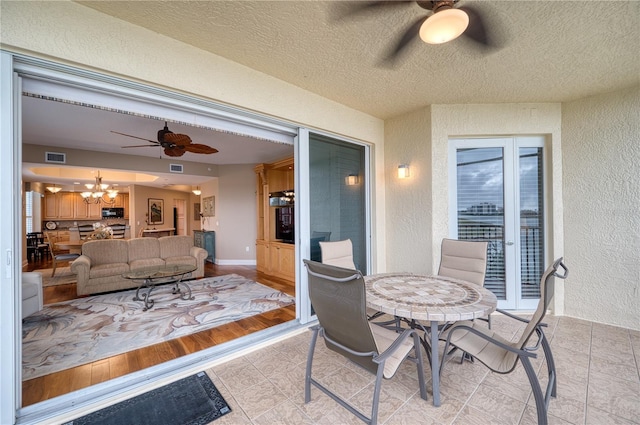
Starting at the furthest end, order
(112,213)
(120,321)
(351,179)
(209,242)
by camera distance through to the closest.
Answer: (112,213) < (209,242) < (351,179) < (120,321)

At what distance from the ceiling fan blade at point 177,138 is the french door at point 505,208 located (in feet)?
12.1

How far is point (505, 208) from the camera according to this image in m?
3.30

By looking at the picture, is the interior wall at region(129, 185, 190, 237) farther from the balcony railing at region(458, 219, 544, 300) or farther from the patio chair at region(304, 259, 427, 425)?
the balcony railing at region(458, 219, 544, 300)

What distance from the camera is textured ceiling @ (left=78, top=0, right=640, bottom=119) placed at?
1745 mm

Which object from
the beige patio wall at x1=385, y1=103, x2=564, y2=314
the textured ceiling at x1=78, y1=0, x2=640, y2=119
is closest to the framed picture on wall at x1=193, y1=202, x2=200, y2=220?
the textured ceiling at x1=78, y1=0, x2=640, y2=119

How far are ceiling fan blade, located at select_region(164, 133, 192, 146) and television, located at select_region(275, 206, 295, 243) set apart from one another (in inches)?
88.5

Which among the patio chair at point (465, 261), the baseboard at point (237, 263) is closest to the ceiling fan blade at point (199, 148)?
the patio chair at point (465, 261)

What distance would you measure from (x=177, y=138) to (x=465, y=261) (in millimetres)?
3930

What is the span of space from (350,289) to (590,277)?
11.8 feet

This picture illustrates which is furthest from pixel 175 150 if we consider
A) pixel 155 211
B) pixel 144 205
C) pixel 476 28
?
pixel 155 211

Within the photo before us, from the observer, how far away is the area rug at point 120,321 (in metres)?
2.38

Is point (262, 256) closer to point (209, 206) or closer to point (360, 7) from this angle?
point (209, 206)

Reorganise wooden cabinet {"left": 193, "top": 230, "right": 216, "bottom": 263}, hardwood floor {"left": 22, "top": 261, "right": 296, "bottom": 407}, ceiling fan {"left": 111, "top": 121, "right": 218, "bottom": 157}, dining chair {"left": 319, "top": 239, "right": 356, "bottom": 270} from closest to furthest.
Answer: hardwood floor {"left": 22, "top": 261, "right": 296, "bottom": 407}, dining chair {"left": 319, "top": 239, "right": 356, "bottom": 270}, ceiling fan {"left": 111, "top": 121, "right": 218, "bottom": 157}, wooden cabinet {"left": 193, "top": 230, "right": 216, "bottom": 263}

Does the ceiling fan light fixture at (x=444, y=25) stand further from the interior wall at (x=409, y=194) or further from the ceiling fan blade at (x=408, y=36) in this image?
the interior wall at (x=409, y=194)
